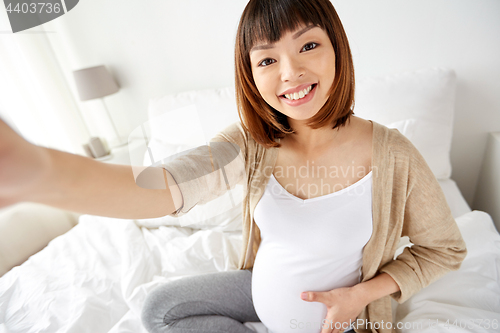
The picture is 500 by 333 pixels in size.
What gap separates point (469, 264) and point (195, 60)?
1407 mm

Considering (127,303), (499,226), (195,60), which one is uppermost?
(195,60)

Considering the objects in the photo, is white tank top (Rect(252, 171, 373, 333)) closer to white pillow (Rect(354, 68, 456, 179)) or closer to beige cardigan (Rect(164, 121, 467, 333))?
beige cardigan (Rect(164, 121, 467, 333))

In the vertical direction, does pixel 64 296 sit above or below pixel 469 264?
above

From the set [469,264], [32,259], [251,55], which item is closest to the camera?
[251,55]

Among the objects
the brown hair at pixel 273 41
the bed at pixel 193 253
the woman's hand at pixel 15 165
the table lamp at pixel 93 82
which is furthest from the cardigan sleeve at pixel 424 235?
the table lamp at pixel 93 82

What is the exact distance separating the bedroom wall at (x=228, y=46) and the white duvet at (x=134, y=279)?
22.7 inches

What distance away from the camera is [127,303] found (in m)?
0.84

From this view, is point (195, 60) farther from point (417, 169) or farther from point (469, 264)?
point (469, 264)

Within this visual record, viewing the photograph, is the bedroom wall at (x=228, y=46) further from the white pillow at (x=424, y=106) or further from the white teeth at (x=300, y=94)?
the white teeth at (x=300, y=94)

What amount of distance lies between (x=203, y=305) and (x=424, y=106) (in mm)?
1128

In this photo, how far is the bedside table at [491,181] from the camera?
116 cm

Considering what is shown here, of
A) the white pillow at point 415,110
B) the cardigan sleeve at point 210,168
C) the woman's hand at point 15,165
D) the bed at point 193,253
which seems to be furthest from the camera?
the white pillow at point 415,110

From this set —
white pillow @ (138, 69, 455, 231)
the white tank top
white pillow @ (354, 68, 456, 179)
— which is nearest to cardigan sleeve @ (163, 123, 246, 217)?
the white tank top

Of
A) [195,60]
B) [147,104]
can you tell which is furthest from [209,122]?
[147,104]
